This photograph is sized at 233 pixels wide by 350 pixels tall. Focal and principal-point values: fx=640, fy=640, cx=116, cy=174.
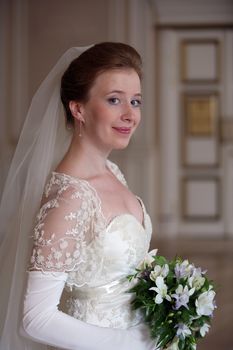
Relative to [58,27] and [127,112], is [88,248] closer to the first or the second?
[127,112]

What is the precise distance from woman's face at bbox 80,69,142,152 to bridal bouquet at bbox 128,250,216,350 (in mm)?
336

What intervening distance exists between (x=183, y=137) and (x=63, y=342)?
7.04 m

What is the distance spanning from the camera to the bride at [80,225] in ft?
4.63

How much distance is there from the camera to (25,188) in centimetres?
180

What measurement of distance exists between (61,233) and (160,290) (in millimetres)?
297

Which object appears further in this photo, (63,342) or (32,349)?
(32,349)

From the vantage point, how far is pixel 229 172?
8234 mm

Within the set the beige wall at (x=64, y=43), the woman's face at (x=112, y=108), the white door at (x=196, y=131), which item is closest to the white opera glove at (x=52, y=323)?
the woman's face at (x=112, y=108)

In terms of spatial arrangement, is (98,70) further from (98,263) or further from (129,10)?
(129,10)

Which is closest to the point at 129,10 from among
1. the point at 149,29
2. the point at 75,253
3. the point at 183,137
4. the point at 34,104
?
the point at 149,29

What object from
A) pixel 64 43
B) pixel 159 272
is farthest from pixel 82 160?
pixel 64 43

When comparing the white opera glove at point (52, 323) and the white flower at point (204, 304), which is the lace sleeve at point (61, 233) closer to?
the white opera glove at point (52, 323)

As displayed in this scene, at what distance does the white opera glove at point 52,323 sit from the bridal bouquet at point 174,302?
6.0 inches

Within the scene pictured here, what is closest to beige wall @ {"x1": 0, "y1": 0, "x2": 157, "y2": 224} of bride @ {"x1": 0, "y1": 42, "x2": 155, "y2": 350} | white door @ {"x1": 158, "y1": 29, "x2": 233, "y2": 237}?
white door @ {"x1": 158, "y1": 29, "x2": 233, "y2": 237}
